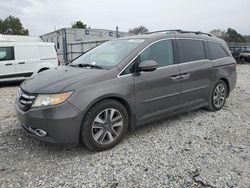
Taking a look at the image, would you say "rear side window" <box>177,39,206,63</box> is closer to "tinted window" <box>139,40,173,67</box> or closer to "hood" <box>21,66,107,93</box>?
"tinted window" <box>139,40,173,67</box>

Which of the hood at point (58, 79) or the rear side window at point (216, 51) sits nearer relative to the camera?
the hood at point (58, 79)

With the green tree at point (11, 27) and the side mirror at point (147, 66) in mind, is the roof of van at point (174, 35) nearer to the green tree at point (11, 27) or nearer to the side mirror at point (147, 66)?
the side mirror at point (147, 66)

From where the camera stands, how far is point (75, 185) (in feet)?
8.91

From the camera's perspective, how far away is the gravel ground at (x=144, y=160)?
2.79m

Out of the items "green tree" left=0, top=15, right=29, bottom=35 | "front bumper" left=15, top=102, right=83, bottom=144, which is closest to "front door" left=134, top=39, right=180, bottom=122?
"front bumper" left=15, top=102, right=83, bottom=144

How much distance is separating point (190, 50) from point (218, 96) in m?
1.38

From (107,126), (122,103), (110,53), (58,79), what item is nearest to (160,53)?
(110,53)

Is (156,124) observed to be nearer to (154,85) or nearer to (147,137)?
(147,137)

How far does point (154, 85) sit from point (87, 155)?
150 cm

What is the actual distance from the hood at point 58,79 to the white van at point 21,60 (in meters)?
6.45

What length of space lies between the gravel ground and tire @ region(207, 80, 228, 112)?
2.64 feet

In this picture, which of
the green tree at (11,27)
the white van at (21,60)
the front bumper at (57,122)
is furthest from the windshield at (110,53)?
the green tree at (11,27)

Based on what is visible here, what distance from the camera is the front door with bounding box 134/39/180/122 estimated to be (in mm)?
3781

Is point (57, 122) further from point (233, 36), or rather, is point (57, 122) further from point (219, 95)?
point (233, 36)
